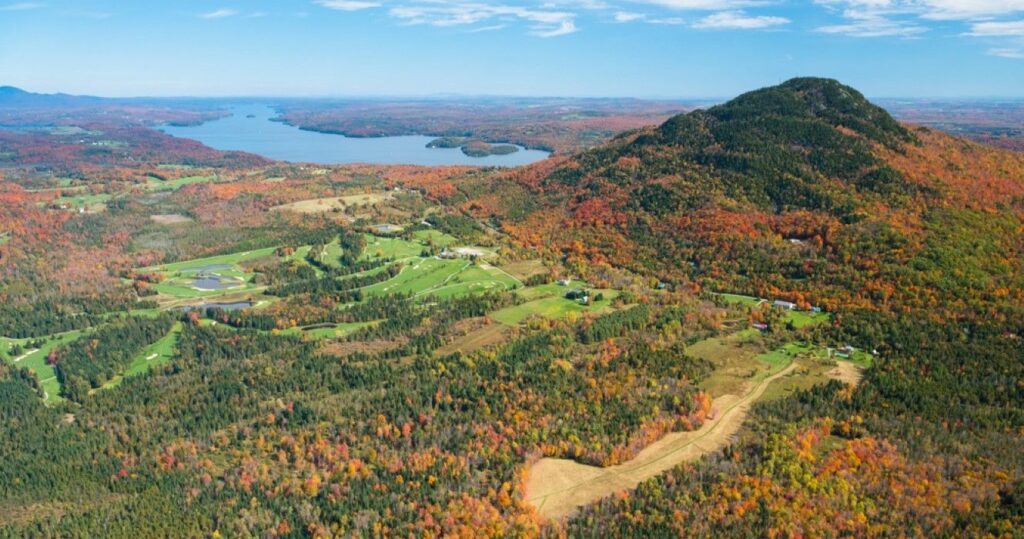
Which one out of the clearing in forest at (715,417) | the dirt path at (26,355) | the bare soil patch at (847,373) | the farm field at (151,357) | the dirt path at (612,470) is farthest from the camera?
the dirt path at (26,355)

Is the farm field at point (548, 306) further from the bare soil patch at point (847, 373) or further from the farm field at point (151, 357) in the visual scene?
the farm field at point (151, 357)

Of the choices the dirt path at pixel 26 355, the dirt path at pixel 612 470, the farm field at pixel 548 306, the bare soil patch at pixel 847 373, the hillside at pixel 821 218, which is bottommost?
the dirt path at pixel 612 470

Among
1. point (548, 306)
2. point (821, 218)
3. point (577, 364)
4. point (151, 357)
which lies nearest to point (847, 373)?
point (577, 364)

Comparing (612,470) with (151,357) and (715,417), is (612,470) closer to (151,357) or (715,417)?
(715,417)

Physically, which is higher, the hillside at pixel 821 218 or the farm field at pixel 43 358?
the hillside at pixel 821 218

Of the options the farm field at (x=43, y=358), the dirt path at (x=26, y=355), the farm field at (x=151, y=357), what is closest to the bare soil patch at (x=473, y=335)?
the farm field at (x=151, y=357)

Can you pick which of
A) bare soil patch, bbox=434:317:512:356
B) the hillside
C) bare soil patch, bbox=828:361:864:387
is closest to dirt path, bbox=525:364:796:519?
bare soil patch, bbox=828:361:864:387

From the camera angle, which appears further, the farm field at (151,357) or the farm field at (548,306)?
the farm field at (548,306)

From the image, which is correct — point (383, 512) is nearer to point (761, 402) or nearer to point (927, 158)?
point (761, 402)

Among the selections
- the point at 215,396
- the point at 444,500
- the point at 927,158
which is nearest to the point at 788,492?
the point at 444,500
